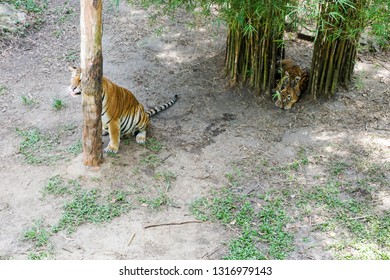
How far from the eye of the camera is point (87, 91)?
5398 millimetres

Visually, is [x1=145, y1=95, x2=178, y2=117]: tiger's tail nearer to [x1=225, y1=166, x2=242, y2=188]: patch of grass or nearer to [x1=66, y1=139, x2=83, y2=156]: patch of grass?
[x1=66, y1=139, x2=83, y2=156]: patch of grass

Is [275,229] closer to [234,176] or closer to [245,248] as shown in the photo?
[245,248]

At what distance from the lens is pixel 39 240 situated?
4844 millimetres

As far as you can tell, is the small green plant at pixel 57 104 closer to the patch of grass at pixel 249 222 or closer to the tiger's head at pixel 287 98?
the patch of grass at pixel 249 222

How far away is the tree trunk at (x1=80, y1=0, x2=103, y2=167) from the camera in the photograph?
17.0 ft

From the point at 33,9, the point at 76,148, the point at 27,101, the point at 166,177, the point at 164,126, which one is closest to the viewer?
the point at 166,177

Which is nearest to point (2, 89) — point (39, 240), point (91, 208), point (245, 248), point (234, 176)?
point (91, 208)

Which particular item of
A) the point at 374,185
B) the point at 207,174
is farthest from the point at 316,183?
the point at 207,174

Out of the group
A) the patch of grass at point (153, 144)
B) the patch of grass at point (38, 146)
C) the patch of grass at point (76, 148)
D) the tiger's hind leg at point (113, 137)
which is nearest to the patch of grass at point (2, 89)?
the patch of grass at point (38, 146)

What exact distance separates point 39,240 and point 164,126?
2445 mm

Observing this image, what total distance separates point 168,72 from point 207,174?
8.28 feet
